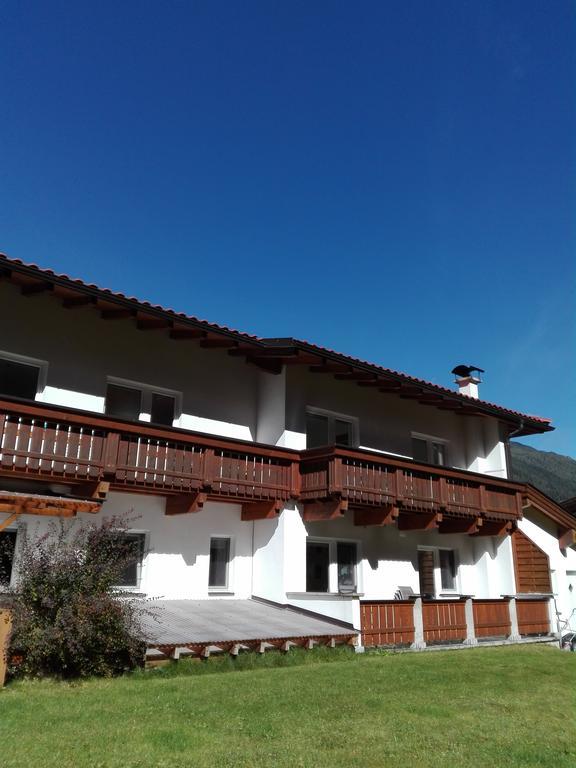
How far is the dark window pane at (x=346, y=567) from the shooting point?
1822 centimetres

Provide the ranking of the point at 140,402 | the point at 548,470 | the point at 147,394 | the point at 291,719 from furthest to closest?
the point at 548,470 < the point at 147,394 < the point at 140,402 < the point at 291,719

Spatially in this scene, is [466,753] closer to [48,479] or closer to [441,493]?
[48,479]

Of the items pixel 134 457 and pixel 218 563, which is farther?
pixel 218 563

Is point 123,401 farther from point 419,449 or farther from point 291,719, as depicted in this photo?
point 419,449

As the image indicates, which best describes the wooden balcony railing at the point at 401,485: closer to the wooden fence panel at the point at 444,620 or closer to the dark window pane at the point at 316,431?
the dark window pane at the point at 316,431

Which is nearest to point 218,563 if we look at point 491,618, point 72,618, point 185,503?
point 185,503

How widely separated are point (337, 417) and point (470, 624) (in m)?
6.49

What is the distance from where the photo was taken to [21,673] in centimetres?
955

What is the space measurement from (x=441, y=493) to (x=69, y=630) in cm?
1143

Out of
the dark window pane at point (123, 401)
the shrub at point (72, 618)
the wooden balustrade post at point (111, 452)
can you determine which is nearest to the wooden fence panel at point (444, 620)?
the shrub at point (72, 618)

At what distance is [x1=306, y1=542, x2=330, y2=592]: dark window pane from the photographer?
17.6 metres

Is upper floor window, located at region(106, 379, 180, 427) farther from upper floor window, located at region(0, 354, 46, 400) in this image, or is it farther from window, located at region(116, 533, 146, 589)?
window, located at region(116, 533, 146, 589)

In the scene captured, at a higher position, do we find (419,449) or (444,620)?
(419,449)

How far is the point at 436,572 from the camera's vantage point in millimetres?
20438
